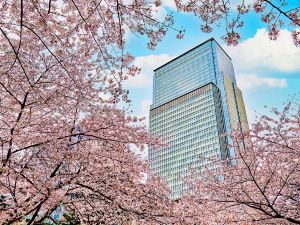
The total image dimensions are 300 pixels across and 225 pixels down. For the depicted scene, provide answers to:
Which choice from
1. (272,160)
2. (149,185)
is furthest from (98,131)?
(272,160)

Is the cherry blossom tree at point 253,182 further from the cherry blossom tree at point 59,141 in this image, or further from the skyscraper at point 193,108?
the skyscraper at point 193,108

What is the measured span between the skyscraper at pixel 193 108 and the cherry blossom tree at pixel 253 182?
246 ft

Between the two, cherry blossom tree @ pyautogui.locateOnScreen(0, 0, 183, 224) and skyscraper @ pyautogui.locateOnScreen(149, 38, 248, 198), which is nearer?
cherry blossom tree @ pyautogui.locateOnScreen(0, 0, 183, 224)

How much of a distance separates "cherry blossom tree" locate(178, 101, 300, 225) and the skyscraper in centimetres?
7498

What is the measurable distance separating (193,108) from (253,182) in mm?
97568

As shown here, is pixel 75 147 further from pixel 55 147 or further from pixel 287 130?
pixel 287 130

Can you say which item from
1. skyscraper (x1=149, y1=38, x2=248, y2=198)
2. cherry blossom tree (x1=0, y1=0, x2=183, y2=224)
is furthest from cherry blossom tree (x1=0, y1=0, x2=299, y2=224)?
skyscraper (x1=149, y1=38, x2=248, y2=198)

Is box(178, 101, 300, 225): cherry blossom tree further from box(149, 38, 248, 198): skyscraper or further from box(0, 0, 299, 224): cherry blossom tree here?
box(149, 38, 248, 198): skyscraper

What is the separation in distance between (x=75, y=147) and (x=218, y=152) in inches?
3444

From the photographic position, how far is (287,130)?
9.00 metres

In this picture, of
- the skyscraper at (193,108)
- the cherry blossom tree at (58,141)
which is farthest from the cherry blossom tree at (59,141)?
the skyscraper at (193,108)

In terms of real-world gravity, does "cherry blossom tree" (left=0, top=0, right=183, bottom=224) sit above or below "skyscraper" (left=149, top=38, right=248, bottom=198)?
below

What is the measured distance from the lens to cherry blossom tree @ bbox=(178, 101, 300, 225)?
715 centimetres

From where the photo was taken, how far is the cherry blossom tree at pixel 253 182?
23.5ft
